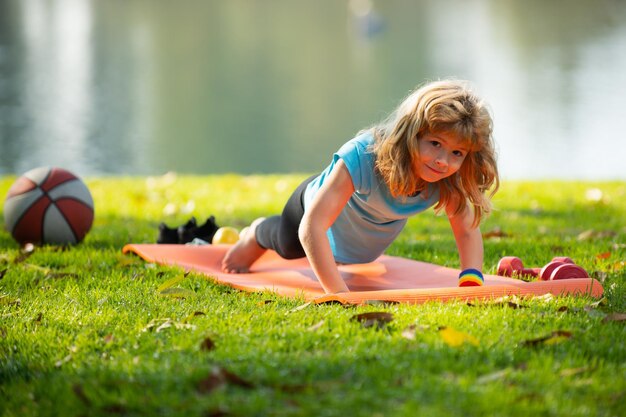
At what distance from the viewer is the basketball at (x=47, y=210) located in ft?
17.2

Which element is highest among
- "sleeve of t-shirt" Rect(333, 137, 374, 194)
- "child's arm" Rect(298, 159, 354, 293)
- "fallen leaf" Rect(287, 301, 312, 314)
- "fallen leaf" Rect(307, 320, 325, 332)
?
"sleeve of t-shirt" Rect(333, 137, 374, 194)

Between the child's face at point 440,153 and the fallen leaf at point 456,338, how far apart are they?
1099 mm

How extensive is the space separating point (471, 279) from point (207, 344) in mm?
1648

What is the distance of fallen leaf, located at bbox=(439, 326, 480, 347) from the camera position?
9.38ft

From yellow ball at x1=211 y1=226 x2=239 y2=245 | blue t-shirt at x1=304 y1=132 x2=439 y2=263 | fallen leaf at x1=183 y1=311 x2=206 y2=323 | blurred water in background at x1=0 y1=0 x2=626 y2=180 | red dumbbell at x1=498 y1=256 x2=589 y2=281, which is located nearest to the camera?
fallen leaf at x1=183 y1=311 x2=206 y2=323

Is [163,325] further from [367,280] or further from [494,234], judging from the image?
[494,234]

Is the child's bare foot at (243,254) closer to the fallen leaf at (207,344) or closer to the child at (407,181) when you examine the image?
the child at (407,181)

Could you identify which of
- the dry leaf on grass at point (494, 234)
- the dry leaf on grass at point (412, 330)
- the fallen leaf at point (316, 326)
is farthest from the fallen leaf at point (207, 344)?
the dry leaf on grass at point (494, 234)

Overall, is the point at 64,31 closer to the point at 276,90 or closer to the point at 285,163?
the point at 276,90

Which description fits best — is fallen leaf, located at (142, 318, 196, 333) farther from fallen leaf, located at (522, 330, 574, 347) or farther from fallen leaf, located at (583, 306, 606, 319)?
fallen leaf, located at (583, 306, 606, 319)

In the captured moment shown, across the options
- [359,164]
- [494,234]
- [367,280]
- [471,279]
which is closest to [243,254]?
[367,280]

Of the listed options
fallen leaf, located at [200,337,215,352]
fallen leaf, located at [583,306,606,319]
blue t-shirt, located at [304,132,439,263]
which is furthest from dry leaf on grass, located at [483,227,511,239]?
fallen leaf, located at [200,337,215,352]

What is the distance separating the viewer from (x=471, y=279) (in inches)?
159

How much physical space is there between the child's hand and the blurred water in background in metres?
1.41
